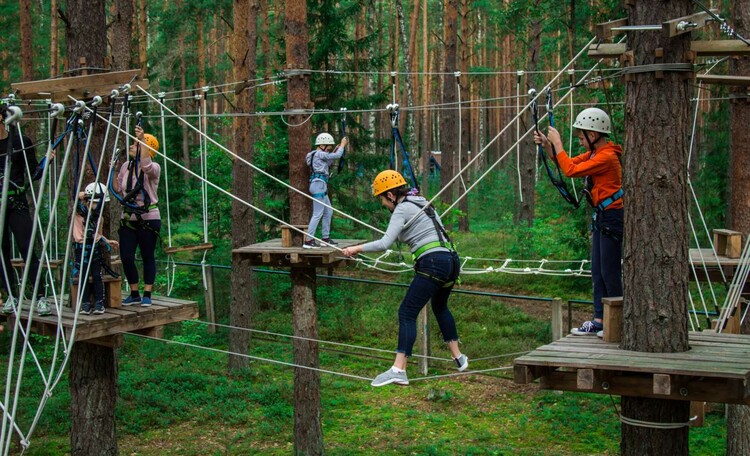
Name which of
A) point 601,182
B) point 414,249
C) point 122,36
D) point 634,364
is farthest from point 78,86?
point 122,36

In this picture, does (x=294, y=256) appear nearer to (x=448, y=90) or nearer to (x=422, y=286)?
(x=422, y=286)

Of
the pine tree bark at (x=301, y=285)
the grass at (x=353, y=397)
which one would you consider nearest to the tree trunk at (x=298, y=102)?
the pine tree bark at (x=301, y=285)

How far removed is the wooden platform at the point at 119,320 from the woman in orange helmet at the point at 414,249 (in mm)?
2033

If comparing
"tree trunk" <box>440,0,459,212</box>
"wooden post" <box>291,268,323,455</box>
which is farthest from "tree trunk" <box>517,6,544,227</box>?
"wooden post" <box>291,268,323,455</box>

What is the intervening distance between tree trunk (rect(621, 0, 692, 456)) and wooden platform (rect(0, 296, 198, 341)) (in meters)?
3.76

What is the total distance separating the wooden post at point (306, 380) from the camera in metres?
9.17

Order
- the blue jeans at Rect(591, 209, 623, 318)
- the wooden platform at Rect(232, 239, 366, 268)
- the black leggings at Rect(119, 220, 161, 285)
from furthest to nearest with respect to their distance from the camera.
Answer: the wooden platform at Rect(232, 239, 366, 268), the black leggings at Rect(119, 220, 161, 285), the blue jeans at Rect(591, 209, 623, 318)

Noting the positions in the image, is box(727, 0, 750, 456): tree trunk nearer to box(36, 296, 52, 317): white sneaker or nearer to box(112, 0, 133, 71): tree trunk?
box(36, 296, 52, 317): white sneaker

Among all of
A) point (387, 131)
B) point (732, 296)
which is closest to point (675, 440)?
point (732, 296)

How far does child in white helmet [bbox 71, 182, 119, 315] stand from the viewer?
6.50 metres

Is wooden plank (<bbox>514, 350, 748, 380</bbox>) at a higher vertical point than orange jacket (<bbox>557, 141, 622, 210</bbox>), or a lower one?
lower

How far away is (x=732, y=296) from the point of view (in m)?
6.17

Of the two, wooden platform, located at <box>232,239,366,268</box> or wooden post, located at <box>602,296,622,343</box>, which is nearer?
wooden post, located at <box>602,296,622,343</box>

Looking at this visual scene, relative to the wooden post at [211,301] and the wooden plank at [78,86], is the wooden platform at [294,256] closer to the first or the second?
the wooden plank at [78,86]
